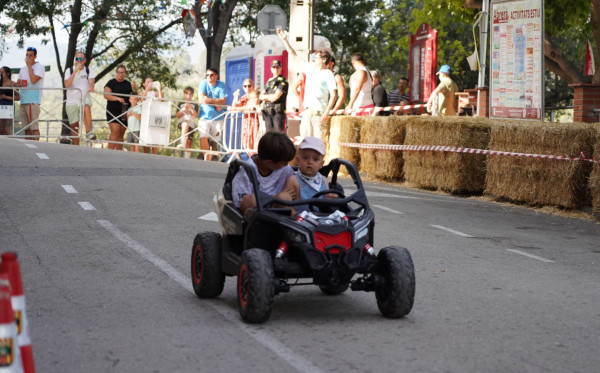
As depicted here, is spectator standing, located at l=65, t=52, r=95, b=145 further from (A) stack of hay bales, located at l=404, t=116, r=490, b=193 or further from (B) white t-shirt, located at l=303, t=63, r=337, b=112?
(A) stack of hay bales, located at l=404, t=116, r=490, b=193

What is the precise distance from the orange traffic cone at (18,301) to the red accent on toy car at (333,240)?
251cm

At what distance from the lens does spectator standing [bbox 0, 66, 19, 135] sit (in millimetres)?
25750

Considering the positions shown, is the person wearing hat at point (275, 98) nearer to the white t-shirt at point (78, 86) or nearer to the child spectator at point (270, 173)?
the white t-shirt at point (78, 86)

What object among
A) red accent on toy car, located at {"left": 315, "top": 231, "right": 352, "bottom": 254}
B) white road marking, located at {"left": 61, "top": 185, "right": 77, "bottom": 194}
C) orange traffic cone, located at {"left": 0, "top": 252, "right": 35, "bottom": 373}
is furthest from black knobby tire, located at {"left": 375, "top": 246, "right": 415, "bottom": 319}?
white road marking, located at {"left": 61, "top": 185, "right": 77, "bottom": 194}

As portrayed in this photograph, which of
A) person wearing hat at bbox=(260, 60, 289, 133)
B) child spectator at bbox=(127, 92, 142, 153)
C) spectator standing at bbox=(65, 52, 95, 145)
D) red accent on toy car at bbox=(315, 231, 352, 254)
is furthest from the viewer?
child spectator at bbox=(127, 92, 142, 153)

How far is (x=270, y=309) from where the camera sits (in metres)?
6.47

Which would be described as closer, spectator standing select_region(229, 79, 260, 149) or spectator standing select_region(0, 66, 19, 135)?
spectator standing select_region(229, 79, 260, 149)

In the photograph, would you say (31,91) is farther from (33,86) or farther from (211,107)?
(211,107)

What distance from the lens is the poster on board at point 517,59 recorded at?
1888 centimetres

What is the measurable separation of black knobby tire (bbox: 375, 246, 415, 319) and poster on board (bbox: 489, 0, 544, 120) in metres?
12.6

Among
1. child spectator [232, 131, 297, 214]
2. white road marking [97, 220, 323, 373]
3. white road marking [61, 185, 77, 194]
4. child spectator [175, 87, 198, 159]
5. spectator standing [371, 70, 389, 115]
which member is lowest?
white road marking [97, 220, 323, 373]

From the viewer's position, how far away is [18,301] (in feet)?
13.9

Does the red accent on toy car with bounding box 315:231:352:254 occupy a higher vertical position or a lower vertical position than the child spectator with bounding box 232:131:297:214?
lower

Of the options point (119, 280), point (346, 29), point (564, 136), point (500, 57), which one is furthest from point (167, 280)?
point (346, 29)
